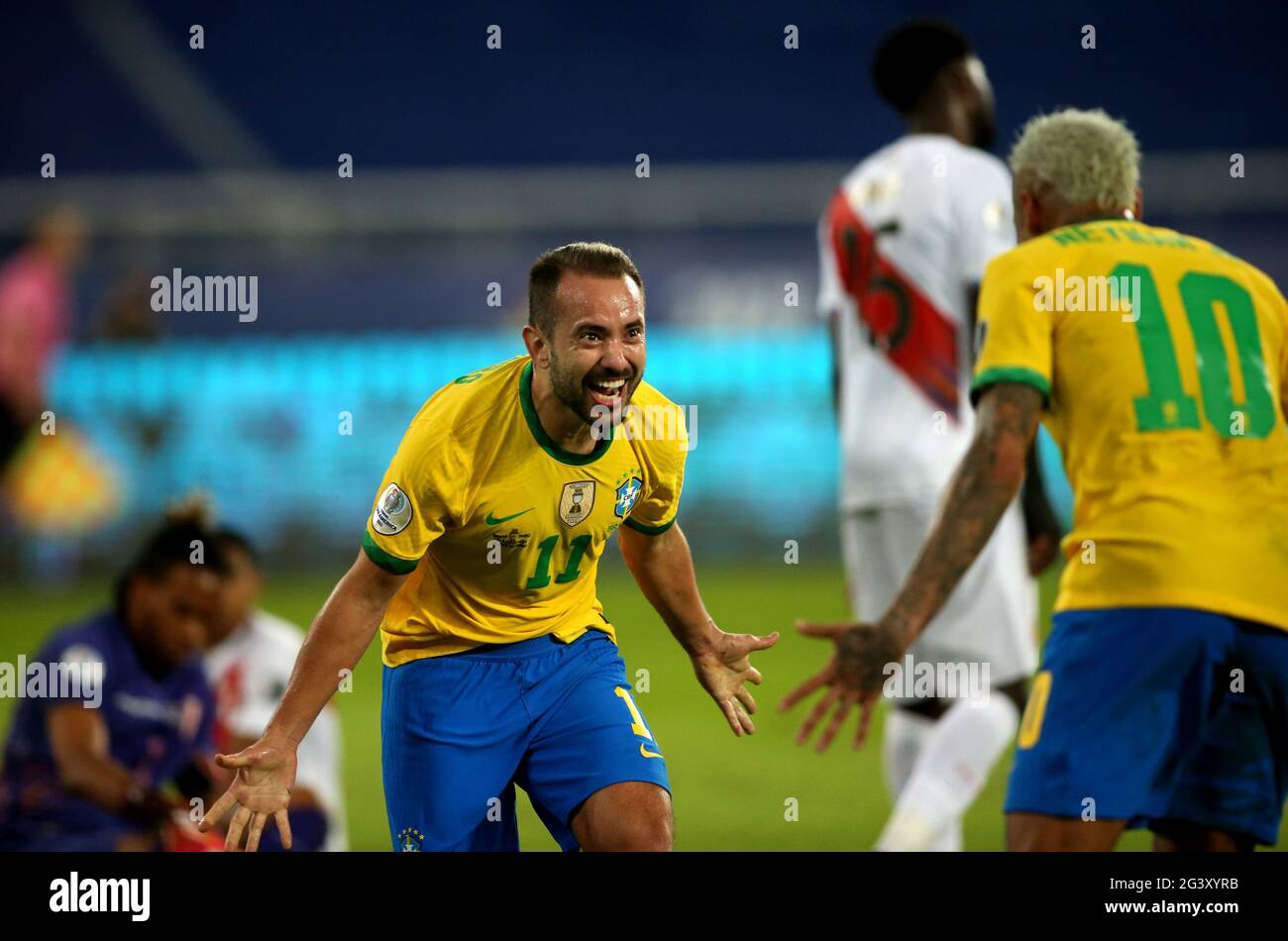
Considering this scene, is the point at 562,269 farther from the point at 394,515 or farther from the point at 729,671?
the point at 729,671

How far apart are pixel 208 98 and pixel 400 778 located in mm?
18506

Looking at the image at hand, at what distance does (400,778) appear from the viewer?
3951mm

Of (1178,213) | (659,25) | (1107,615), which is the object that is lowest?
(1107,615)

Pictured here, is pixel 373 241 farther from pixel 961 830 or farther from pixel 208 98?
pixel 961 830

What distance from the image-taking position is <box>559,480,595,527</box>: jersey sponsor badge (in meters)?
3.88

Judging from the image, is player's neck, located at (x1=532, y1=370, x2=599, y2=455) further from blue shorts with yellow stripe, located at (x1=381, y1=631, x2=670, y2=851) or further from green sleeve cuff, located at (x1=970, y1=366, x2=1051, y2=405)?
green sleeve cuff, located at (x1=970, y1=366, x2=1051, y2=405)

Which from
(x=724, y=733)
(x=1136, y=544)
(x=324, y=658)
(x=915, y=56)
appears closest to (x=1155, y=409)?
(x=1136, y=544)

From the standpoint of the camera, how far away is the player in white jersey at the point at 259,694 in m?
5.88

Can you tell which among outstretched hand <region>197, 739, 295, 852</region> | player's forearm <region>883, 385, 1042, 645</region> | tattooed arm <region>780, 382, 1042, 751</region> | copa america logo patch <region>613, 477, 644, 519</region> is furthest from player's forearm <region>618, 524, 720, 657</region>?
outstretched hand <region>197, 739, 295, 852</region>

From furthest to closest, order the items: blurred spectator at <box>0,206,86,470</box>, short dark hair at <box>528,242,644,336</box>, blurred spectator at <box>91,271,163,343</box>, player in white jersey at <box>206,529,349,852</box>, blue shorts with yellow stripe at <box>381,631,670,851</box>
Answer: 1. blurred spectator at <box>91,271,163,343</box>
2. blurred spectator at <box>0,206,86,470</box>
3. player in white jersey at <box>206,529,349,852</box>
4. blue shorts with yellow stripe at <box>381,631,670,851</box>
5. short dark hair at <box>528,242,644,336</box>

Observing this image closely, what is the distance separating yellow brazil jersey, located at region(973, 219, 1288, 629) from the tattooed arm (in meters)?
0.09

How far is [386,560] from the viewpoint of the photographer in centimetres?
364

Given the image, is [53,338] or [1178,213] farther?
[1178,213]

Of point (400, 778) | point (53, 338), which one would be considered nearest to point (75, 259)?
point (53, 338)
